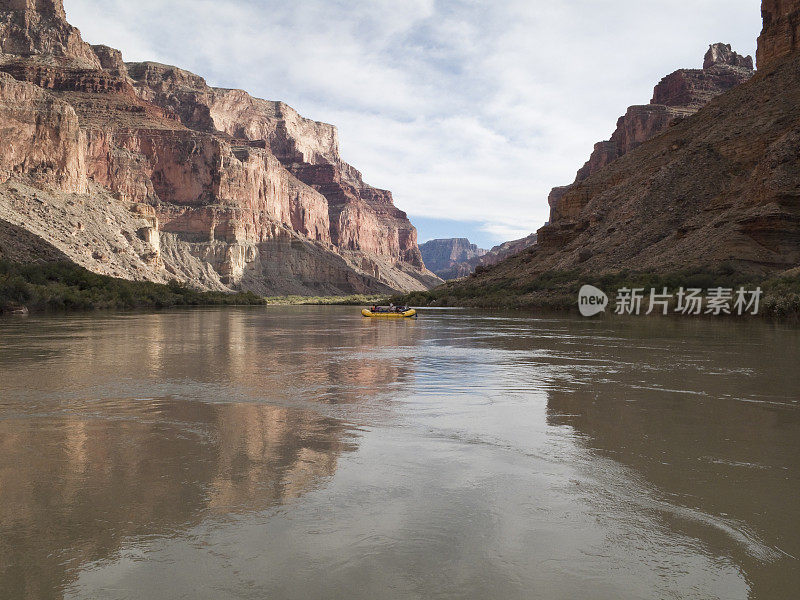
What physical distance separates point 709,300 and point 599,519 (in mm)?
38924

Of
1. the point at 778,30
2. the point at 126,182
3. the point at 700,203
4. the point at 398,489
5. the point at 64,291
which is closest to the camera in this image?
the point at 398,489

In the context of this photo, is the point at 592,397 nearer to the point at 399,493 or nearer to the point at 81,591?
the point at 399,493

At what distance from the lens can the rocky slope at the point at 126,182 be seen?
8694 centimetres

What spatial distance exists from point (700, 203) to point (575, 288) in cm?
1568

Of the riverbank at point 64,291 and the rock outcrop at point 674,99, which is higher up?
the rock outcrop at point 674,99

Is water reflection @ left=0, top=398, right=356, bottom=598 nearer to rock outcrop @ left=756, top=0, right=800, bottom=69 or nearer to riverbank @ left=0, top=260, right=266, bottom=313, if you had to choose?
riverbank @ left=0, top=260, right=266, bottom=313

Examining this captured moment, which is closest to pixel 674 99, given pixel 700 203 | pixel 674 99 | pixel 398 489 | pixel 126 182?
pixel 674 99

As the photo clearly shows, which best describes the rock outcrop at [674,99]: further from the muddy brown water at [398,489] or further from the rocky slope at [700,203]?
the muddy brown water at [398,489]

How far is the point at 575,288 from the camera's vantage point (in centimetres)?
5600

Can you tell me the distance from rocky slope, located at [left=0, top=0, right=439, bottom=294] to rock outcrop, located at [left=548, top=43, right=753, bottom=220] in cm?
7402

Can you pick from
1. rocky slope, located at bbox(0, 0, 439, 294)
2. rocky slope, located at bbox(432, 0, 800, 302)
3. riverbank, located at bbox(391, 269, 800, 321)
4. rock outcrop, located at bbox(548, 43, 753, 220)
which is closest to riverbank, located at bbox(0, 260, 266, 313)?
rocky slope, located at bbox(0, 0, 439, 294)

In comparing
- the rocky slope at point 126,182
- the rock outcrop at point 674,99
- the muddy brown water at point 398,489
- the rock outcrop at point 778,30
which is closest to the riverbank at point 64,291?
the rocky slope at point 126,182

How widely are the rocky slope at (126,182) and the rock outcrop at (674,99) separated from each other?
74.0m

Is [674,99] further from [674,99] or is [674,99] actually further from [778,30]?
[778,30]
